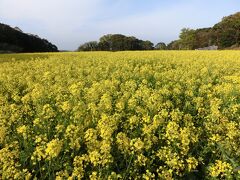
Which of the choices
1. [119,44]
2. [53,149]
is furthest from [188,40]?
[53,149]

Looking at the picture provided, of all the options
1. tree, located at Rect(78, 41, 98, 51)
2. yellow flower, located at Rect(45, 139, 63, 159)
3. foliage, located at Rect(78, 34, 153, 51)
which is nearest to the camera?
yellow flower, located at Rect(45, 139, 63, 159)

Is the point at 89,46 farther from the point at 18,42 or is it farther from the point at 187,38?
the point at 187,38

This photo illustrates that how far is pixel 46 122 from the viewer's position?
6141mm

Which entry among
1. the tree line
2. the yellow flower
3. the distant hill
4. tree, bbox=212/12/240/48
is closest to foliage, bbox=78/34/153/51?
the tree line

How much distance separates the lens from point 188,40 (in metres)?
77.0

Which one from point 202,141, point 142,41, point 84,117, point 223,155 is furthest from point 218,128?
point 142,41

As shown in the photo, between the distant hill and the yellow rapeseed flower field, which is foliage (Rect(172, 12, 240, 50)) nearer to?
the distant hill

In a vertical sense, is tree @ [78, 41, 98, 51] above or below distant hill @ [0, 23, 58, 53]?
below

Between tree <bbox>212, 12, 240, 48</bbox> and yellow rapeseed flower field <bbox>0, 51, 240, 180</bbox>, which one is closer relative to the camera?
yellow rapeseed flower field <bbox>0, 51, 240, 180</bbox>

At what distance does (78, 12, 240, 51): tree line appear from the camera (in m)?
69.4

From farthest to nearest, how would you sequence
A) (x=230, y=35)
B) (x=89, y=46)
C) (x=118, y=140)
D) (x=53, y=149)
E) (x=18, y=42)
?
(x=89, y=46) → (x=230, y=35) → (x=18, y=42) → (x=118, y=140) → (x=53, y=149)

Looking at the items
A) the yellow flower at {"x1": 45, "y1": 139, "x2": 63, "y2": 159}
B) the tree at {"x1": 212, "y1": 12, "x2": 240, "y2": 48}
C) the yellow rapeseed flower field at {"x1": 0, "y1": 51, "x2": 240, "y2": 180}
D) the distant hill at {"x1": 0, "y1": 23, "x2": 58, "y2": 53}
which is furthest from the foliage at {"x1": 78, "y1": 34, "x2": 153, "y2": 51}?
the yellow flower at {"x1": 45, "y1": 139, "x2": 63, "y2": 159}

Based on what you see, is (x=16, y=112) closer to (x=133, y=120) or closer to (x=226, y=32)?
(x=133, y=120)

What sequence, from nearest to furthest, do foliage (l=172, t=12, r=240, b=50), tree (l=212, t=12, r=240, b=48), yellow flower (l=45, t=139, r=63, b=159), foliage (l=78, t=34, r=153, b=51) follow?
1. yellow flower (l=45, t=139, r=63, b=159)
2. tree (l=212, t=12, r=240, b=48)
3. foliage (l=172, t=12, r=240, b=50)
4. foliage (l=78, t=34, r=153, b=51)
